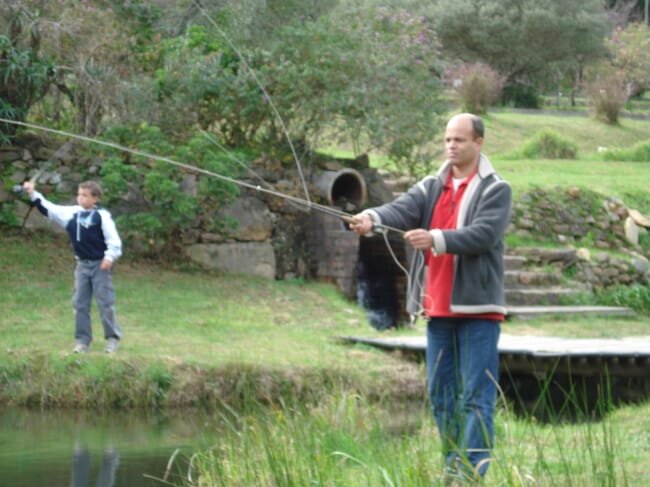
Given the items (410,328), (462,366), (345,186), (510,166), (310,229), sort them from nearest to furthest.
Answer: (462,366)
(410,328)
(310,229)
(345,186)
(510,166)

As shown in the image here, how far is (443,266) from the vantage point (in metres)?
5.01

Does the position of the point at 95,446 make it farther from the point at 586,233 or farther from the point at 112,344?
the point at 586,233

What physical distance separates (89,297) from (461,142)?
5.12 meters

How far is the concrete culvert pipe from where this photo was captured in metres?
14.9

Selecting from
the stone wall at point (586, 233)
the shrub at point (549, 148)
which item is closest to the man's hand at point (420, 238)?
the stone wall at point (586, 233)

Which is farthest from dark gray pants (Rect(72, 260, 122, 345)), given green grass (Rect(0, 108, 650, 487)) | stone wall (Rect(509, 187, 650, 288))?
stone wall (Rect(509, 187, 650, 288))

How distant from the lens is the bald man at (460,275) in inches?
190

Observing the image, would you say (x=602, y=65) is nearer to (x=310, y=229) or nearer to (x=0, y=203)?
(x=310, y=229)

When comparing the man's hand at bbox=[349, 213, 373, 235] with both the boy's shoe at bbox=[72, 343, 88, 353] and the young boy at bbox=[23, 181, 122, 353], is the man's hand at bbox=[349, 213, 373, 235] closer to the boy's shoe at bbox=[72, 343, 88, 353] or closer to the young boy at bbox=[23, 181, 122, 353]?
Result: the young boy at bbox=[23, 181, 122, 353]

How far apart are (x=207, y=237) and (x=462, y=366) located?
363 inches

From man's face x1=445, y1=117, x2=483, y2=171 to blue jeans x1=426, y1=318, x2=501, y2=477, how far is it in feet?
2.30

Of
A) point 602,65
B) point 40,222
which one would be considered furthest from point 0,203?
point 602,65

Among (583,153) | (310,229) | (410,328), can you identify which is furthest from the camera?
(583,153)

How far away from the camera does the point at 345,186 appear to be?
1557 cm
